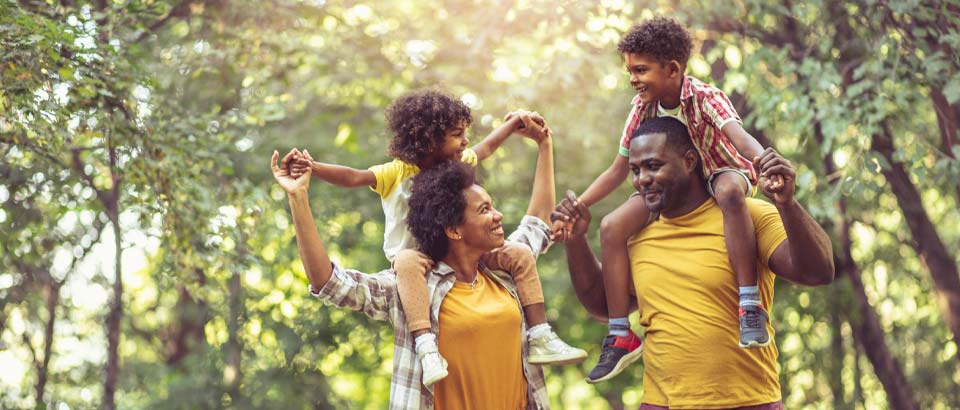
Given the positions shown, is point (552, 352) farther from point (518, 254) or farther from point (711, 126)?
point (711, 126)

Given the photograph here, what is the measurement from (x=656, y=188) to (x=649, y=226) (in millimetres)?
225

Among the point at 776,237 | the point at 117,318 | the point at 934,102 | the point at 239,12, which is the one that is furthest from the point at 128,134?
the point at 934,102

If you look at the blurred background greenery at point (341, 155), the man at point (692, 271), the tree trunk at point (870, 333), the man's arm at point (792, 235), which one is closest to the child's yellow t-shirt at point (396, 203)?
the man at point (692, 271)

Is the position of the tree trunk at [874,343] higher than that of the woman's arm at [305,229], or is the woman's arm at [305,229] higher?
the woman's arm at [305,229]

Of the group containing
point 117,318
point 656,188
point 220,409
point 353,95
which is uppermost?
point 353,95

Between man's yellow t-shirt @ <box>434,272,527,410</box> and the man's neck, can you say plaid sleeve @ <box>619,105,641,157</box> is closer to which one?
the man's neck

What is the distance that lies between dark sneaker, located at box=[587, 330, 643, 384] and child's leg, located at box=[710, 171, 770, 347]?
45cm

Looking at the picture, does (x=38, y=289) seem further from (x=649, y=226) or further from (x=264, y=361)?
(x=649, y=226)

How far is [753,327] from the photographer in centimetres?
315

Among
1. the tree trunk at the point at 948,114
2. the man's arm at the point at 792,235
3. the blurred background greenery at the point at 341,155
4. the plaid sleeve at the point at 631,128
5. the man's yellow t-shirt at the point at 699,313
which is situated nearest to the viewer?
the man's arm at the point at 792,235

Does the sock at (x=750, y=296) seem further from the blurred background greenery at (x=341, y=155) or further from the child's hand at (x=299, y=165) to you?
the blurred background greenery at (x=341, y=155)

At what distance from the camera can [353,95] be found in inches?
394

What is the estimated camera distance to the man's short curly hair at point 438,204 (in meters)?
3.40

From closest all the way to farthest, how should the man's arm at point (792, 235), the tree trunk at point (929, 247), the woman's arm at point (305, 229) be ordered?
A: the man's arm at point (792, 235) → the woman's arm at point (305, 229) → the tree trunk at point (929, 247)
